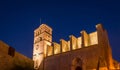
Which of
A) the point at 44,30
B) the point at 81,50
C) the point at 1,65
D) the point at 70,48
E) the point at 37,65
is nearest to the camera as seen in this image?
the point at 1,65

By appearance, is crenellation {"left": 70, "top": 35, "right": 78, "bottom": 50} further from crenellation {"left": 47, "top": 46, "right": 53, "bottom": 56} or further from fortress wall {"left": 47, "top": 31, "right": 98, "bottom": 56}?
crenellation {"left": 47, "top": 46, "right": 53, "bottom": 56}

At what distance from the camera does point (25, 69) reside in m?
21.0

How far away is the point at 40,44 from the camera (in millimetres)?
36375

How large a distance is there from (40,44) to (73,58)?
1072 cm

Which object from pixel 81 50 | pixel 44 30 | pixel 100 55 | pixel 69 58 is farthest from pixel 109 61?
pixel 44 30

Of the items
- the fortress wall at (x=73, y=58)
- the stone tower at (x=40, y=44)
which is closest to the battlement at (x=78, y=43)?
the fortress wall at (x=73, y=58)

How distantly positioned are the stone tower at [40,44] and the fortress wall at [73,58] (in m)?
2.31

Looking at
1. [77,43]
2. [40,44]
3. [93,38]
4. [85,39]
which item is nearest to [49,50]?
[40,44]

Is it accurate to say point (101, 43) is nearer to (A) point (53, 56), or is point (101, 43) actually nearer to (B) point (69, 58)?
(B) point (69, 58)

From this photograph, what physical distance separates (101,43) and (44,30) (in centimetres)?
1630

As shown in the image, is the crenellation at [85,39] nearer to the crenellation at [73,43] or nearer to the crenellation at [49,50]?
the crenellation at [73,43]

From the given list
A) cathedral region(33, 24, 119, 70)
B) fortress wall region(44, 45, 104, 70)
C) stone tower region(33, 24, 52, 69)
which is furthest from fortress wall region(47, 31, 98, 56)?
stone tower region(33, 24, 52, 69)

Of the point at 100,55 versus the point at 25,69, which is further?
the point at 100,55

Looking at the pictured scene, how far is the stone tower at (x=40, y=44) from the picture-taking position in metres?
34.4
